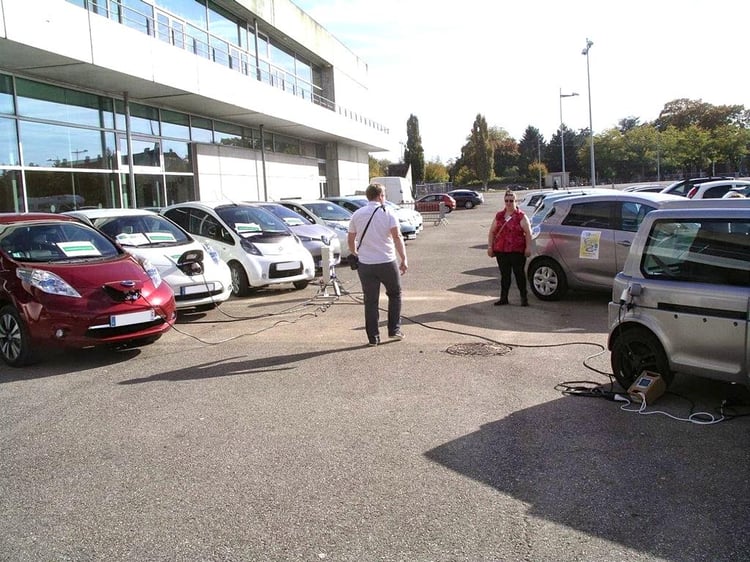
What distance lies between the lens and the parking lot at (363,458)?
351cm

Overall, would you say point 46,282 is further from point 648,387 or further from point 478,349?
point 648,387

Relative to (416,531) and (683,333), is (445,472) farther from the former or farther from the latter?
(683,333)

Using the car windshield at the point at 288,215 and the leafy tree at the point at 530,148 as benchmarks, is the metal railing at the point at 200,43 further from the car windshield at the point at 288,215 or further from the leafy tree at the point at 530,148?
the leafy tree at the point at 530,148

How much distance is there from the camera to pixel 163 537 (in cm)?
358

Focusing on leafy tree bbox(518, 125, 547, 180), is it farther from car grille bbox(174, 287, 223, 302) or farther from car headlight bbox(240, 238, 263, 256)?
car grille bbox(174, 287, 223, 302)

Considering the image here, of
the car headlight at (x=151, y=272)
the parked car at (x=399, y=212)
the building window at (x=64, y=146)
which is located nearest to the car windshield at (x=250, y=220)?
the car headlight at (x=151, y=272)

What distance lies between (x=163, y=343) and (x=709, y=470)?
6.45 meters

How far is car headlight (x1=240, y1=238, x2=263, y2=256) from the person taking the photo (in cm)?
1195

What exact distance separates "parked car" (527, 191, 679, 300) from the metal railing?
12656 millimetres

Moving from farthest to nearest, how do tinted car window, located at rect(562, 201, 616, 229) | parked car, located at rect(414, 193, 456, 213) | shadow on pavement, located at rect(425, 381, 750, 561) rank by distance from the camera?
parked car, located at rect(414, 193, 456, 213) < tinted car window, located at rect(562, 201, 616, 229) < shadow on pavement, located at rect(425, 381, 750, 561)

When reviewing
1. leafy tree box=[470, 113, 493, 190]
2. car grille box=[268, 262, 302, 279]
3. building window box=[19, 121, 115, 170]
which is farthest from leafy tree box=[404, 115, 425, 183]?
car grille box=[268, 262, 302, 279]

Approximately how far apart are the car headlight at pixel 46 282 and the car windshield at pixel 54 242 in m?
0.40

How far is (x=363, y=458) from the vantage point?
4574 millimetres

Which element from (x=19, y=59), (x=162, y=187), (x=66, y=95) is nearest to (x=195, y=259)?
(x=19, y=59)
